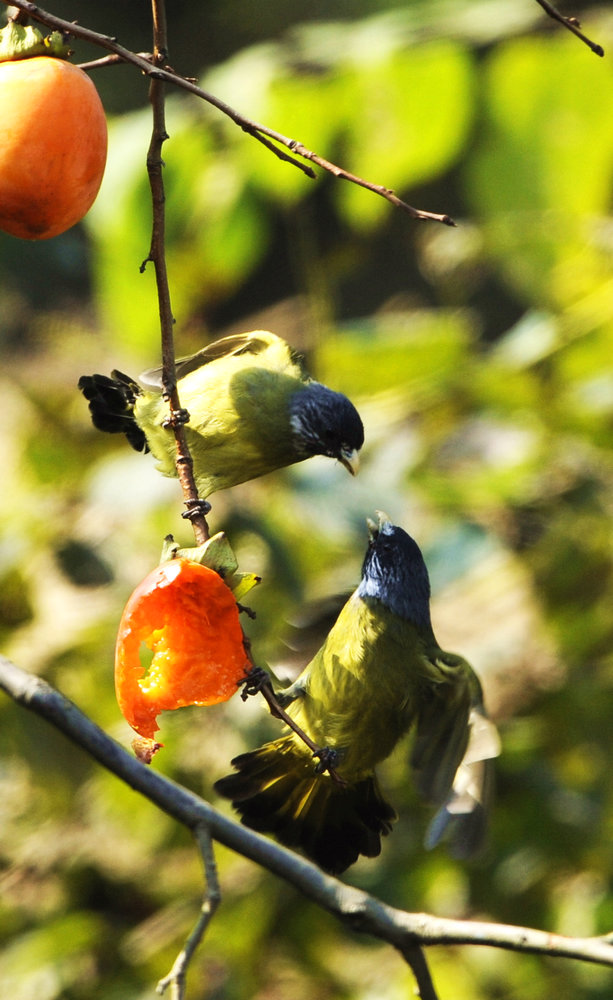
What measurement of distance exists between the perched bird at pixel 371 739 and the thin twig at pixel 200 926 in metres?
0.94

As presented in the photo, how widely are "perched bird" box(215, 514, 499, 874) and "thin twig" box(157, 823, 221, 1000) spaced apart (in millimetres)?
936

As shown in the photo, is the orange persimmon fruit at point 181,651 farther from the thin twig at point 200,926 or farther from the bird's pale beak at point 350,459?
the bird's pale beak at point 350,459

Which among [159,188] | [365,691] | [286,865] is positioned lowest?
[365,691]

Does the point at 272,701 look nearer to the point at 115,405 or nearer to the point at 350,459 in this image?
the point at 115,405

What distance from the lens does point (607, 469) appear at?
3910mm

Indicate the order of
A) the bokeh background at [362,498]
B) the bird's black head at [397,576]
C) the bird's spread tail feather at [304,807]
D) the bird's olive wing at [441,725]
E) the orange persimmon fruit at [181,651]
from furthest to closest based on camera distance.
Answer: the bokeh background at [362,498] → the bird's black head at [397,576] → the bird's olive wing at [441,725] → the bird's spread tail feather at [304,807] → the orange persimmon fruit at [181,651]

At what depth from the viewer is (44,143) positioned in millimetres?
1487

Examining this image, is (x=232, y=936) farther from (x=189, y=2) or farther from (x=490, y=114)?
(x=189, y=2)

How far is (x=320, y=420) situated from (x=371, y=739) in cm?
79

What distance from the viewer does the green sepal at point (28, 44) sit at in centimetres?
156

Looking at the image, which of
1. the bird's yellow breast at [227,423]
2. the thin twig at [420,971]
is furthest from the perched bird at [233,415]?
the thin twig at [420,971]

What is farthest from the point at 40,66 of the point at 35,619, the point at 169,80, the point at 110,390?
the point at 35,619

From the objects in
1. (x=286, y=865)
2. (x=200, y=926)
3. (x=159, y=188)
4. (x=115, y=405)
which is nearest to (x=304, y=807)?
(x=286, y=865)

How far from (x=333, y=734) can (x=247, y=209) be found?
66.2 inches
